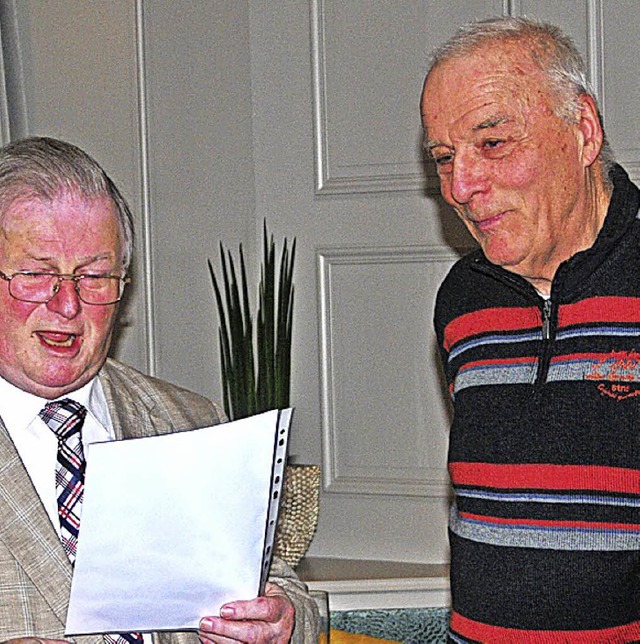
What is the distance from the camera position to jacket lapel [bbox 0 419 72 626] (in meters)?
1.87

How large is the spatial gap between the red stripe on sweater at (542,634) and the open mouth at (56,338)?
2.47 ft

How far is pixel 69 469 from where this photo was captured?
197 centimetres

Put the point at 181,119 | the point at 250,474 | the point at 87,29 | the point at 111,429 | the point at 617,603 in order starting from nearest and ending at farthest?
the point at 250,474 < the point at 617,603 < the point at 111,429 < the point at 87,29 < the point at 181,119

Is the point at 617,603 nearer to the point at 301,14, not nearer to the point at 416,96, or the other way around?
the point at 416,96

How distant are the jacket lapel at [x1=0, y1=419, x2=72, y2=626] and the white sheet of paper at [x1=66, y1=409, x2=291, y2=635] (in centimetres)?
14

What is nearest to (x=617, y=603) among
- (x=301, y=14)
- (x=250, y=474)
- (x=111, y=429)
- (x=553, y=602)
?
(x=553, y=602)

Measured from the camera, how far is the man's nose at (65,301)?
6.17ft

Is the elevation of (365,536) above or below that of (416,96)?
below

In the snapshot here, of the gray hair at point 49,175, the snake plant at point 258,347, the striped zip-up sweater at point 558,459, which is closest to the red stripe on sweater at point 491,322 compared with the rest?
the striped zip-up sweater at point 558,459

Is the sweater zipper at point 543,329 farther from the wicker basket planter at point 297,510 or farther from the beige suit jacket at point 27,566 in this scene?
the wicker basket planter at point 297,510

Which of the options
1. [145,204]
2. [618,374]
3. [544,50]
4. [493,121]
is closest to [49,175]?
[493,121]

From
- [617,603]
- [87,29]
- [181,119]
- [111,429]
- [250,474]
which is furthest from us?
[181,119]

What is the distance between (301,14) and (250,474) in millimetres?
2437

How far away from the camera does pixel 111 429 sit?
2.08 meters
